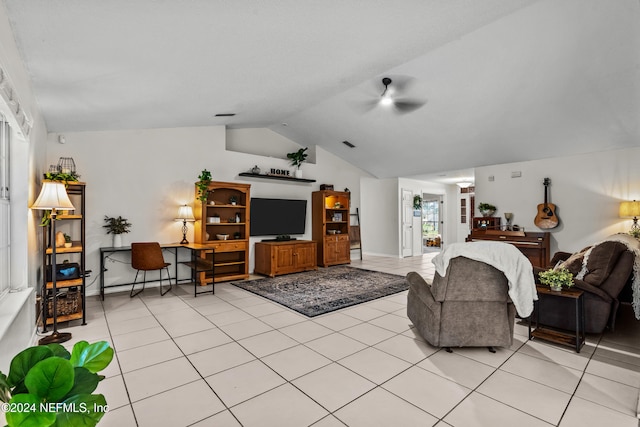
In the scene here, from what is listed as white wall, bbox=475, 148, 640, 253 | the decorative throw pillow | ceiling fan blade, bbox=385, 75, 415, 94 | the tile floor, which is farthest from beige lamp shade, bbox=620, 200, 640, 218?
ceiling fan blade, bbox=385, 75, 415, 94

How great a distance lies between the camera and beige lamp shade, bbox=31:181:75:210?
2.97m

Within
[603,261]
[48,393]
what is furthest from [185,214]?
[603,261]

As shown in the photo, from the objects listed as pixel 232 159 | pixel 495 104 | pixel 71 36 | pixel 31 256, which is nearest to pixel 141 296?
pixel 31 256

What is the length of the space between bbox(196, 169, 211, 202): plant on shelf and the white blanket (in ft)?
13.7

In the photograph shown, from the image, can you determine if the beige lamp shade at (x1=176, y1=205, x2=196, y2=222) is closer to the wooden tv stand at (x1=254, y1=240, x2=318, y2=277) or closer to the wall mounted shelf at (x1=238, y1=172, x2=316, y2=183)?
the wall mounted shelf at (x1=238, y1=172, x2=316, y2=183)

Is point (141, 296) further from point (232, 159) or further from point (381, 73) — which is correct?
point (381, 73)

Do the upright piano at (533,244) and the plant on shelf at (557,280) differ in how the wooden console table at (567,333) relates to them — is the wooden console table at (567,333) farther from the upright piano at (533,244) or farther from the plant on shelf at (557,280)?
the upright piano at (533,244)

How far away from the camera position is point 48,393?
66 cm

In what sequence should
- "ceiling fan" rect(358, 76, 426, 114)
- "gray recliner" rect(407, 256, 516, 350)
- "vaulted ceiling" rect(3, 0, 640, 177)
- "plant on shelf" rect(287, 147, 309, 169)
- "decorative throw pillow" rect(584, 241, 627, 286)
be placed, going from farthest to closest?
"plant on shelf" rect(287, 147, 309, 169)
"ceiling fan" rect(358, 76, 426, 114)
"decorative throw pillow" rect(584, 241, 627, 286)
"gray recliner" rect(407, 256, 516, 350)
"vaulted ceiling" rect(3, 0, 640, 177)

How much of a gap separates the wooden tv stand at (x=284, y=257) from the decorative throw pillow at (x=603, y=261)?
4.65 metres

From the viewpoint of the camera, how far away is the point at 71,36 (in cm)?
218

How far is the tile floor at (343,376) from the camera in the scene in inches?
76.6

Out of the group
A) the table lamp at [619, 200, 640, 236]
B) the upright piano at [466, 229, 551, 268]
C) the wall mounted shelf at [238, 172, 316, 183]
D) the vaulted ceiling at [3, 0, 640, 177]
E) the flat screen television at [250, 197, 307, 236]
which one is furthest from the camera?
the flat screen television at [250, 197, 307, 236]

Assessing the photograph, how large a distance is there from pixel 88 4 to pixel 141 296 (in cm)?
407
